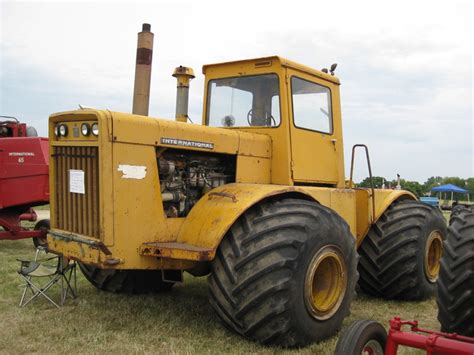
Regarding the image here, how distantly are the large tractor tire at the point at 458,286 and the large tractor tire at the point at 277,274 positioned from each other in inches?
41.5

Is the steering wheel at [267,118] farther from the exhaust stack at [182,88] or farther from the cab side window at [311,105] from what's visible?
the exhaust stack at [182,88]

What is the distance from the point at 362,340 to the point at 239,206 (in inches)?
68.1

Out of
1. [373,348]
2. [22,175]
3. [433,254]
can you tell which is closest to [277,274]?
[373,348]

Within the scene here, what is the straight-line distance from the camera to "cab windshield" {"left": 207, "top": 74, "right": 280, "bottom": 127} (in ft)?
19.5

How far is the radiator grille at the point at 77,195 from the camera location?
189 inches

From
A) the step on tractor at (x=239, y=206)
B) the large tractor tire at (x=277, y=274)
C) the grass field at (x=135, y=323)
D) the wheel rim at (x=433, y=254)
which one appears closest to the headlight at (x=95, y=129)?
the step on tractor at (x=239, y=206)

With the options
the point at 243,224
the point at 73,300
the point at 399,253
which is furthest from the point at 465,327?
the point at 73,300

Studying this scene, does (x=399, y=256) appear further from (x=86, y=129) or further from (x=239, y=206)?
(x=86, y=129)

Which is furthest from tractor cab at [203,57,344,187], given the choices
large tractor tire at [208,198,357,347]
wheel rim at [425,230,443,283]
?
wheel rim at [425,230,443,283]

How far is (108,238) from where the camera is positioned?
15.0 ft

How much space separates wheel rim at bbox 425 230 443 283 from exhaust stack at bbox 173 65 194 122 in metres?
3.48

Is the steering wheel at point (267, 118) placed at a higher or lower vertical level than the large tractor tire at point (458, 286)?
higher

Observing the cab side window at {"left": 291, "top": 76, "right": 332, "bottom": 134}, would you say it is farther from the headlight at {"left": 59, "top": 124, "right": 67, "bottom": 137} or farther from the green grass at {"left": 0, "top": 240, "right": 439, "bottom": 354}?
the headlight at {"left": 59, "top": 124, "right": 67, "bottom": 137}

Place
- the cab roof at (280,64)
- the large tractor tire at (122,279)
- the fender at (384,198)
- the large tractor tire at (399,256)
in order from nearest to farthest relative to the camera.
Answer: the cab roof at (280,64), the large tractor tire at (122,279), the large tractor tire at (399,256), the fender at (384,198)
